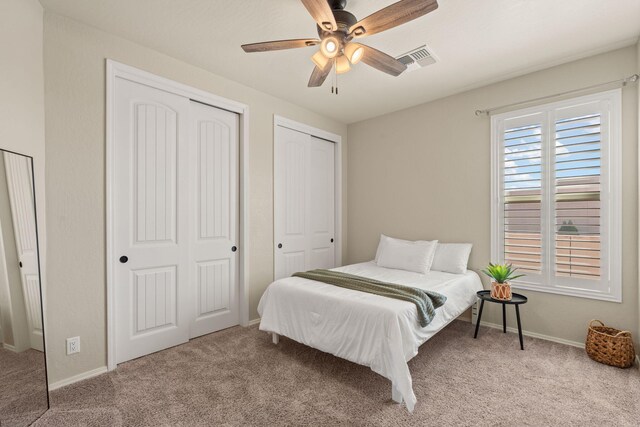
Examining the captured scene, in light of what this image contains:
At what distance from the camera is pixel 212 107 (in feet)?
10.5

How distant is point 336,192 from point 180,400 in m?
3.25

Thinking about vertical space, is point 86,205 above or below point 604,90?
below

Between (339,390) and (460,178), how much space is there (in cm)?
267

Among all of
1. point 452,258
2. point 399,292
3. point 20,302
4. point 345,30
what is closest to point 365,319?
point 399,292

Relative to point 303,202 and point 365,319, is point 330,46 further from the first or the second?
point 303,202

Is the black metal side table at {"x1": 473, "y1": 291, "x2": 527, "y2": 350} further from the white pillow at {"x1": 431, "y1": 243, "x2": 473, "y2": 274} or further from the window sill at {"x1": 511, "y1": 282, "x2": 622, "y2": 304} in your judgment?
the white pillow at {"x1": 431, "y1": 243, "x2": 473, "y2": 274}

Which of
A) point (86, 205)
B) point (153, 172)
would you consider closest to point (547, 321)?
point (153, 172)

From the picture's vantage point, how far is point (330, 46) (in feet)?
6.62

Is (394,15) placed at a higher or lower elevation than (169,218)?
higher

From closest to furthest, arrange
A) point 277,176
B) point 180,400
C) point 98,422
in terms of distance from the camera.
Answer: point 98,422
point 180,400
point 277,176

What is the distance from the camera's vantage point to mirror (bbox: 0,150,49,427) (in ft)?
5.24

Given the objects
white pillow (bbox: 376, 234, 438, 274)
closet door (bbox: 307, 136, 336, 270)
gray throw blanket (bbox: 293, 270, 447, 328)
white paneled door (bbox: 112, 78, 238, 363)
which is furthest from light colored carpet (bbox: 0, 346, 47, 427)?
white pillow (bbox: 376, 234, 438, 274)

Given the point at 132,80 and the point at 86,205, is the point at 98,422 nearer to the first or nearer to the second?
the point at 86,205

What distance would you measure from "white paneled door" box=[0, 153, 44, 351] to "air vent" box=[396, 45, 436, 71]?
2.89m
